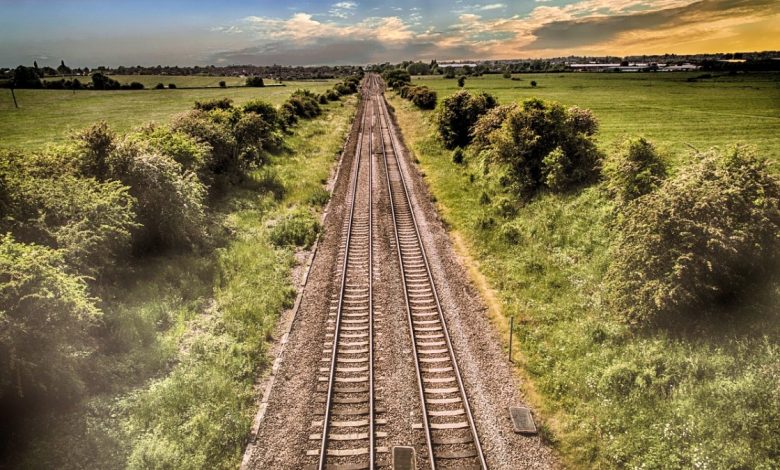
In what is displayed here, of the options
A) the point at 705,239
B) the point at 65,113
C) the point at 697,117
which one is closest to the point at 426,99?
the point at 697,117

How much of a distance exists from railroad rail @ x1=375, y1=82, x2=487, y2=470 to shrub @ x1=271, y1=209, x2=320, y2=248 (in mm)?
4651

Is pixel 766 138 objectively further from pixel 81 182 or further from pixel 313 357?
pixel 81 182

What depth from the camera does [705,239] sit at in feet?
36.4

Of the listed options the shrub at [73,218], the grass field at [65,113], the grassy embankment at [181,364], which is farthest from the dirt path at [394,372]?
the grass field at [65,113]

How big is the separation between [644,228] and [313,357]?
1112 cm

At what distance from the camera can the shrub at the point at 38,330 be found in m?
8.91

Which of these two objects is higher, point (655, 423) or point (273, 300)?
point (273, 300)

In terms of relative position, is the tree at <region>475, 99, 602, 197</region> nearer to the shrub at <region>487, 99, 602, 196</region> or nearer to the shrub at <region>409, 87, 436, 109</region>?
the shrub at <region>487, 99, 602, 196</region>

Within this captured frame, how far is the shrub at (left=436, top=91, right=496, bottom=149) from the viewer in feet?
122

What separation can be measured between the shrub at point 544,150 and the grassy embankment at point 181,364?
48.0 feet

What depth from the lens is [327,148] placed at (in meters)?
41.7

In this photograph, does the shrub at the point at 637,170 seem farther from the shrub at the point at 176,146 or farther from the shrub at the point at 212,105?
the shrub at the point at 212,105

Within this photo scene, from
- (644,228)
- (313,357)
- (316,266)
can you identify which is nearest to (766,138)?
(644,228)

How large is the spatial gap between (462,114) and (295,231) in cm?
2365
